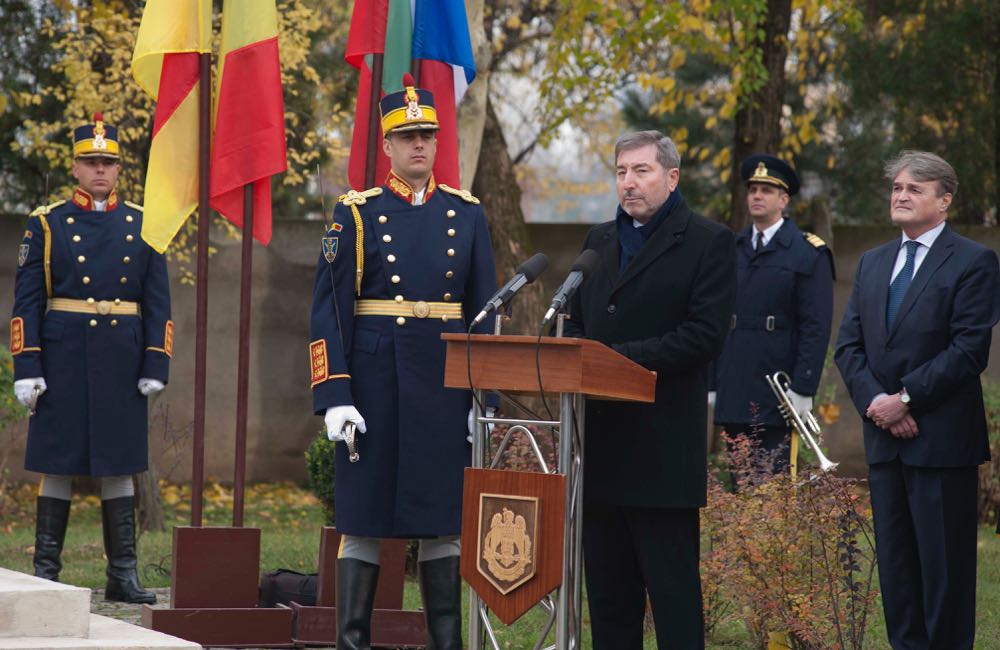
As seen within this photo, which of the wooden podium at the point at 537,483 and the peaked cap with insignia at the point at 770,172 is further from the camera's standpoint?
the peaked cap with insignia at the point at 770,172

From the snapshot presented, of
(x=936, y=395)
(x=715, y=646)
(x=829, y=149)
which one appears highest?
(x=829, y=149)

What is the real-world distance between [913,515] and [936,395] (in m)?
0.48

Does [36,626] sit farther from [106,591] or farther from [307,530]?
[307,530]

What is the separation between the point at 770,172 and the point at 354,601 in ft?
11.2

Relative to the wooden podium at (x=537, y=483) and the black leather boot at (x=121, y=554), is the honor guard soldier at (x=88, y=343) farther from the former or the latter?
the wooden podium at (x=537, y=483)

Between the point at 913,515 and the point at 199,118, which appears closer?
the point at 913,515

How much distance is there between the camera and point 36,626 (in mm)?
A: 5301

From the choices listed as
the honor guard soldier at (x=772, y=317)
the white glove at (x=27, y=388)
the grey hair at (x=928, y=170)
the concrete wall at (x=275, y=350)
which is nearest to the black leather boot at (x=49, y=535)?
the white glove at (x=27, y=388)

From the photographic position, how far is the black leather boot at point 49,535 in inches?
307

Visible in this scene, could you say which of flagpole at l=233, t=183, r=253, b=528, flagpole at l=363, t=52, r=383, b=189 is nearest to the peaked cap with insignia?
flagpole at l=363, t=52, r=383, b=189

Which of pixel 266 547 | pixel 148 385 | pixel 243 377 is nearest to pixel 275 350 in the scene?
pixel 266 547

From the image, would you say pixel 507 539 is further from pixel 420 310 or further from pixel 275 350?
pixel 275 350

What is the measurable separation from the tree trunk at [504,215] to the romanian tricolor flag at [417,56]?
5.46m

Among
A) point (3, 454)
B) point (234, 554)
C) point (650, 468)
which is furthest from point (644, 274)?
point (3, 454)
